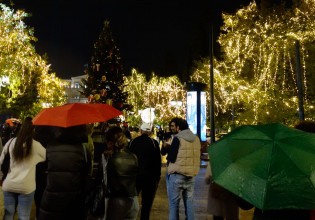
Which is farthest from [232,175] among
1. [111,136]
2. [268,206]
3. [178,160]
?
[178,160]

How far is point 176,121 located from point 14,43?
19.3 metres

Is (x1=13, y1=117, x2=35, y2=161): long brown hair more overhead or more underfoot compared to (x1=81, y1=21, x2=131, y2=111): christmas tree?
more underfoot

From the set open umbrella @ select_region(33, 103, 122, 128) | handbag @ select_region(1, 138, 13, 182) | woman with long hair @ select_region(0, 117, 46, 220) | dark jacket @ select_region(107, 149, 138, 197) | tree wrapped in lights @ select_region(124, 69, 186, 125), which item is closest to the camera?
dark jacket @ select_region(107, 149, 138, 197)

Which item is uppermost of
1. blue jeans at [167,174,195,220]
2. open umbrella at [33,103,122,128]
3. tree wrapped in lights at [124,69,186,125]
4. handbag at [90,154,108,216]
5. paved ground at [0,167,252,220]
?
tree wrapped in lights at [124,69,186,125]

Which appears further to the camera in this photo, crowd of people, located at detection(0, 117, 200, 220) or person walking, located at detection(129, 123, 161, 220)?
person walking, located at detection(129, 123, 161, 220)

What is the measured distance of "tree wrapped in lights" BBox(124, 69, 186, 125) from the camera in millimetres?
53125

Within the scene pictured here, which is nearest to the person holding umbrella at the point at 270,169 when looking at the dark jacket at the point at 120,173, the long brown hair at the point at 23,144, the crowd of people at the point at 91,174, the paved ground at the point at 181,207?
the crowd of people at the point at 91,174

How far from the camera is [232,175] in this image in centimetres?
245

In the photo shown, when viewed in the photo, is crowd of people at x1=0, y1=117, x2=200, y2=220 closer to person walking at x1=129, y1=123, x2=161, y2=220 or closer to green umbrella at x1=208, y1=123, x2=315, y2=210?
person walking at x1=129, y1=123, x2=161, y2=220

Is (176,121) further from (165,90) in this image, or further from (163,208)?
(165,90)

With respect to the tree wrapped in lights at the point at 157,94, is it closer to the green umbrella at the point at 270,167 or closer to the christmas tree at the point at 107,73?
the christmas tree at the point at 107,73

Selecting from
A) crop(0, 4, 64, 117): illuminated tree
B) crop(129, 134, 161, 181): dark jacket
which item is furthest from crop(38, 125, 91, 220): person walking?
crop(0, 4, 64, 117): illuminated tree

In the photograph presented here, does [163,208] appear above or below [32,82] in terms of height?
below

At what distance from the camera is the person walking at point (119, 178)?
13.6ft
